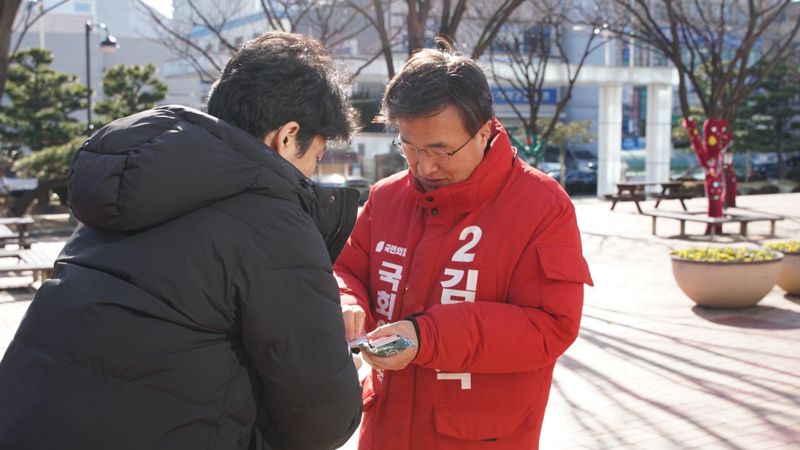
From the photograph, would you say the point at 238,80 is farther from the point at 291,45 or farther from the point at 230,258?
the point at 230,258

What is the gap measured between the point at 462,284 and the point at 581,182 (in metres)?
34.2

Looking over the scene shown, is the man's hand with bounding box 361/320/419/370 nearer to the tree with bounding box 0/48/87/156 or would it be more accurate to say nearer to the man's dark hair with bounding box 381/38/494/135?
the man's dark hair with bounding box 381/38/494/135

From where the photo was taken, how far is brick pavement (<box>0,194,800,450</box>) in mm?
5211

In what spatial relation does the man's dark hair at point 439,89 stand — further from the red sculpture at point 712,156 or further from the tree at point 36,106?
the tree at point 36,106

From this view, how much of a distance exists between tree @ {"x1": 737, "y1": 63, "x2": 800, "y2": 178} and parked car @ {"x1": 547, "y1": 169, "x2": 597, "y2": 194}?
6453 millimetres

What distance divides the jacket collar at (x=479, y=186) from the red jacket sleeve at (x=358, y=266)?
0.28m

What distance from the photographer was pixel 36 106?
26.0 meters

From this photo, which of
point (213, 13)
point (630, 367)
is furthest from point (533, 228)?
point (213, 13)

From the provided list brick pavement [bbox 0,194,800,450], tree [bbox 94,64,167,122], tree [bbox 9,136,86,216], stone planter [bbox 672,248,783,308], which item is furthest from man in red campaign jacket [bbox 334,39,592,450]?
tree [bbox 94,64,167,122]

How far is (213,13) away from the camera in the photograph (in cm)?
2330

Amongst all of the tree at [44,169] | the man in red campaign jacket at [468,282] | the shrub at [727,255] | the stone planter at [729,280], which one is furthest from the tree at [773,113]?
the man in red campaign jacket at [468,282]

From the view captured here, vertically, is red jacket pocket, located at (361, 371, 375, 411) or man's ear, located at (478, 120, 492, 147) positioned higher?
man's ear, located at (478, 120, 492, 147)

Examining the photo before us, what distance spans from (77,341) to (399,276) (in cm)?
106

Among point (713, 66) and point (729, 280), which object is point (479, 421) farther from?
point (713, 66)
